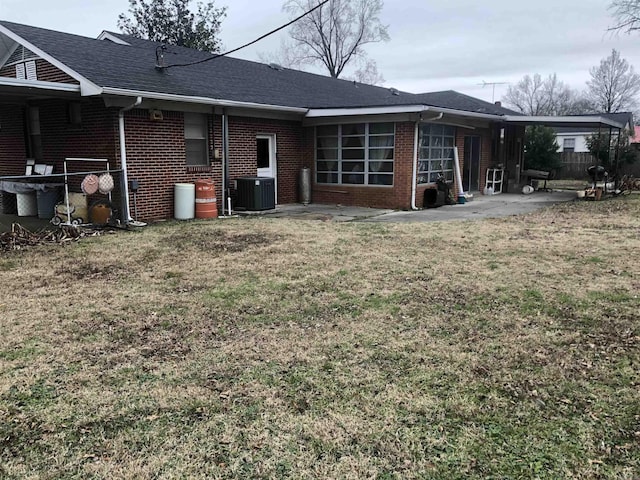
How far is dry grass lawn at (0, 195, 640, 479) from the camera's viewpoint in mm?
2779

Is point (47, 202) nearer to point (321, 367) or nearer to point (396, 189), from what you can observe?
point (396, 189)

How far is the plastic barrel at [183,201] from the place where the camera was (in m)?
11.7

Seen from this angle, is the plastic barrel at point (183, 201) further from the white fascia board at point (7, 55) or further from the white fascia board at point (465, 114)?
the white fascia board at point (465, 114)

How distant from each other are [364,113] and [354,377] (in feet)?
34.5

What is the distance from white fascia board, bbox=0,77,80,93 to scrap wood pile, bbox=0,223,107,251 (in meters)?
2.50

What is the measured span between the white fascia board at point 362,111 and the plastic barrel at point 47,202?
6.80 m

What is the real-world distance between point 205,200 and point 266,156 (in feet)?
10.5

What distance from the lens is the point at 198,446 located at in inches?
113

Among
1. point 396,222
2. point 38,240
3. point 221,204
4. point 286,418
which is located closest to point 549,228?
point 396,222

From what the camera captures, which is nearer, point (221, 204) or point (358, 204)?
point (221, 204)

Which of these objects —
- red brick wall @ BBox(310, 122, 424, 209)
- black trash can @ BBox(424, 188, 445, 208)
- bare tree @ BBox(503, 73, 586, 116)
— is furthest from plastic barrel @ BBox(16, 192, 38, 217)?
bare tree @ BBox(503, 73, 586, 116)

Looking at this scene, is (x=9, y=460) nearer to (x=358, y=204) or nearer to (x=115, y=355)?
(x=115, y=355)

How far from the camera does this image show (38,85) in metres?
9.47

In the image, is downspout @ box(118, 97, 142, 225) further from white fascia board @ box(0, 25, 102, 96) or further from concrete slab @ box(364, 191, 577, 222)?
concrete slab @ box(364, 191, 577, 222)
